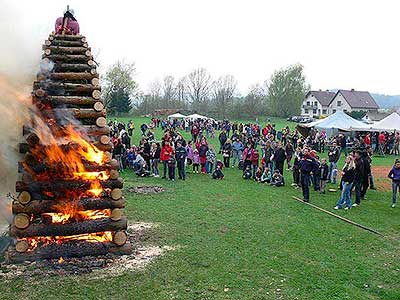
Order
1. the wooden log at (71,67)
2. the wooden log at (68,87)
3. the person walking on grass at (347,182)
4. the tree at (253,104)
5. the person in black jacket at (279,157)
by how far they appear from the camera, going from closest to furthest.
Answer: the wooden log at (68,87)
the wooden log at (71,67)
the person walking on grass at (347,182)
the person in black jacket at (279,157)
the tree at (253,104)

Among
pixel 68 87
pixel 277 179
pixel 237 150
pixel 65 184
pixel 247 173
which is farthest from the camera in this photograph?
pixel 237 150

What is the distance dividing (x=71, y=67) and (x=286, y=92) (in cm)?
6645

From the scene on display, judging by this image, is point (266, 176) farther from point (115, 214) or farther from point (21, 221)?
point (21, 221)

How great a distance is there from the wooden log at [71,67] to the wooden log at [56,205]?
3.08 m

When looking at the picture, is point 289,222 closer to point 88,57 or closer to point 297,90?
A: point 88,57

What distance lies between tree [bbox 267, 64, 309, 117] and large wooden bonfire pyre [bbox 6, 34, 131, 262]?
214 ft

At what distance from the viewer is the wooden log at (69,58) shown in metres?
9.63

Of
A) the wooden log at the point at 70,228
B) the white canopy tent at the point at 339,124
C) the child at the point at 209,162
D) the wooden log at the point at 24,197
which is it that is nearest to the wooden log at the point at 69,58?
the wooden log at the point at 24,197

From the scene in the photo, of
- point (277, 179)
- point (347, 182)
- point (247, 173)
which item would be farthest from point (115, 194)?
point (247, 173)

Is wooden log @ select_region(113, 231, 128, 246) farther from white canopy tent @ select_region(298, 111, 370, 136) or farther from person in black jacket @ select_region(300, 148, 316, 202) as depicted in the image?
white canopy tent @ select_region(298, 111, 370, 136)

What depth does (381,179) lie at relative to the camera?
19547 mm

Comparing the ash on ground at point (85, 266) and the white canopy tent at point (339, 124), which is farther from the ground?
the white canopy tent at point (339, 124)

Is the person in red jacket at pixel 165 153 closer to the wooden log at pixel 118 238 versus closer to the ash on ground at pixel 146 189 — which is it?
the ash on ground at pixel 146 189

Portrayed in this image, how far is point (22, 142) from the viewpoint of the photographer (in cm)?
854
